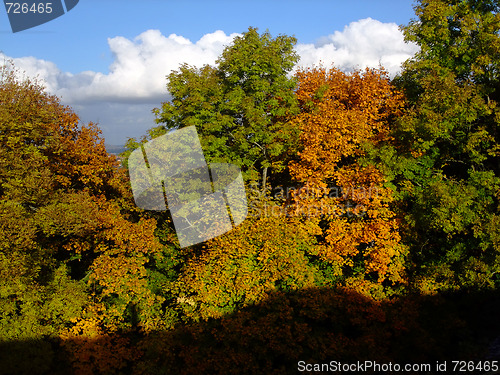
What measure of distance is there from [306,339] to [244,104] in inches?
518

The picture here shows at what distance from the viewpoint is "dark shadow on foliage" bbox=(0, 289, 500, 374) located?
15.7 meters

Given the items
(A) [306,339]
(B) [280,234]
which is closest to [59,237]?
(B) [280,234]

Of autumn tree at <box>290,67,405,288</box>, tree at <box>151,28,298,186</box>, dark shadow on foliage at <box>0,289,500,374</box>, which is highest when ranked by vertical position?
tree at <box>151,28,298,186</box>

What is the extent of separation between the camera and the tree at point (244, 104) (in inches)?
888

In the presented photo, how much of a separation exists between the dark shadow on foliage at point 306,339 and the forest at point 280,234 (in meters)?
0.09

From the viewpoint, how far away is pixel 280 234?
1844cm

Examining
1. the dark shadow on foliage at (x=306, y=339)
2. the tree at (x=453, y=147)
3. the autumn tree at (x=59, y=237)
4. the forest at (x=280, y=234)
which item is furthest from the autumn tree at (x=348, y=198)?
the autumn tree at (x=59, y=237)

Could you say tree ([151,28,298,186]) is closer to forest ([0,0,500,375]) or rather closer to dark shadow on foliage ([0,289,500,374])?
forest ([0,0,500,375])

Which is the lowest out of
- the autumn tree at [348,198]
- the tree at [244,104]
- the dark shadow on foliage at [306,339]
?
the dark shadow on foliage at [306,339]

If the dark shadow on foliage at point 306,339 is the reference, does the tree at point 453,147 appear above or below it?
above

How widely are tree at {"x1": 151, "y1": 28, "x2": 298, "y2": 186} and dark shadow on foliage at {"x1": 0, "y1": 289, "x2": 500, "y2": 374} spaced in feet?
29.8

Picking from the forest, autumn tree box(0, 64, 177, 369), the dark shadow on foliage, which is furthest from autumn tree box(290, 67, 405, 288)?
autumn tree box(0, 64, 177, 369)

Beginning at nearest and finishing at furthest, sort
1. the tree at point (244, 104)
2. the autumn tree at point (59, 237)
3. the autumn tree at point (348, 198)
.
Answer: the autumn tree at point (59, 237)
the autumn tree at point (348, 198)
the tree at point (244, 104)

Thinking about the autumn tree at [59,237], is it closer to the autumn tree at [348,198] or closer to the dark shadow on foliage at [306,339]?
the dark shadow on foliage at [306,339]
